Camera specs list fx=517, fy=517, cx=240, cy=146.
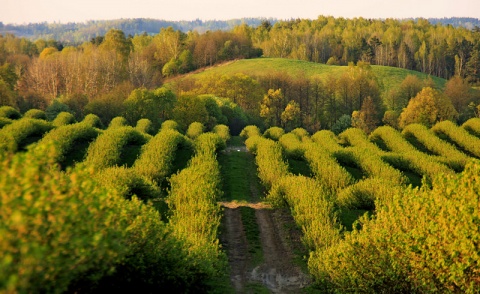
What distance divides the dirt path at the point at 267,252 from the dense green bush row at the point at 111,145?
12109mm

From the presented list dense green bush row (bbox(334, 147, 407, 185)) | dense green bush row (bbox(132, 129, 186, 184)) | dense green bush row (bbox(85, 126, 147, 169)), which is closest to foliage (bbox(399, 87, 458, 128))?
dense green bush row (bbox(334, 147, 407, 185))

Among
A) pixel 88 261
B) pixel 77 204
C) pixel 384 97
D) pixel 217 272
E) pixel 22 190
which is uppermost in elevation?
pixel 22 190

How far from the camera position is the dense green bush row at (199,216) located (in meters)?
19.2

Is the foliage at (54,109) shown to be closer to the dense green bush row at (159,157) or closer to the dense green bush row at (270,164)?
the dense green bush row at (159,157)

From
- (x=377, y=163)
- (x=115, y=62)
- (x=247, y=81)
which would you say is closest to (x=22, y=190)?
(x=377, y=163)

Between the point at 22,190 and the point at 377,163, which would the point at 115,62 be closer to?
the point at 377,163

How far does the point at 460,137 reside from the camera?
72.1m

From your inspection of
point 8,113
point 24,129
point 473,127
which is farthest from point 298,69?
point 24,129

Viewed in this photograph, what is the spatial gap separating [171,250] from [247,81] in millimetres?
102915

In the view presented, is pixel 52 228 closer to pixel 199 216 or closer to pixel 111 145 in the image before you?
pixel 199 216

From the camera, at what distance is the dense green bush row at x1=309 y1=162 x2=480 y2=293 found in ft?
52.9

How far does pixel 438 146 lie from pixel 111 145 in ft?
137

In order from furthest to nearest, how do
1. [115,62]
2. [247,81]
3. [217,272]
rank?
[115,62] < [247,81] < [217,272]

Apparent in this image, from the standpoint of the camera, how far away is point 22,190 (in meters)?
9.37
